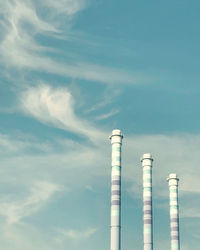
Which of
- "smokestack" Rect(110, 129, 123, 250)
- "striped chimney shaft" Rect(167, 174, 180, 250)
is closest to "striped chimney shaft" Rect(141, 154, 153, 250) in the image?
"striped chimney shaft" Rect(167, 174, 180, 250)

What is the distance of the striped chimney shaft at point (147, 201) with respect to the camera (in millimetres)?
73875

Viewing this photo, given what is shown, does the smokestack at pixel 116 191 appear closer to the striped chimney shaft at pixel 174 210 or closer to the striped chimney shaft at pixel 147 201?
the striped chimney shaft at pixel 147 201

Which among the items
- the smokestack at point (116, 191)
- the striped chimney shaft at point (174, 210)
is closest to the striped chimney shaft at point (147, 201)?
the striped chimney shaft at point (174, 210)

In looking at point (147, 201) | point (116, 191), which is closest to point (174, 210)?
point (147, 201)

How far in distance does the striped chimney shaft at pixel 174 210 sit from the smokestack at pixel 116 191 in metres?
14.5

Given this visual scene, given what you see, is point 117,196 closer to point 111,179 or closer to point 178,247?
point 111,179

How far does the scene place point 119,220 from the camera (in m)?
69.4

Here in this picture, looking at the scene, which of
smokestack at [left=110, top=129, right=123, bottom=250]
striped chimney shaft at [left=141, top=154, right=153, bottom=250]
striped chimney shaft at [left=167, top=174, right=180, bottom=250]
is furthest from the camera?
striped chimney shaft at [left=167, top=174, right=180, bottom=250]

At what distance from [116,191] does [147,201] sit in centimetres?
781

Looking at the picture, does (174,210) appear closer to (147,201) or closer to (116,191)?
(147,201)

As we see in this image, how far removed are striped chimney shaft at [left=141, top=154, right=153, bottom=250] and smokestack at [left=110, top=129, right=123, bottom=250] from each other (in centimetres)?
709

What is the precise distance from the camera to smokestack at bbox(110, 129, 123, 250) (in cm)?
6819

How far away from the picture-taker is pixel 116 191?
71062 mm

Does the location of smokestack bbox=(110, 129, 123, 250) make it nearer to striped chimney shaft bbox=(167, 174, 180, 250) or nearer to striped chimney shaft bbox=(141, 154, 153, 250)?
striped chimney shaft bbox=(141, 154, 153, 250)
